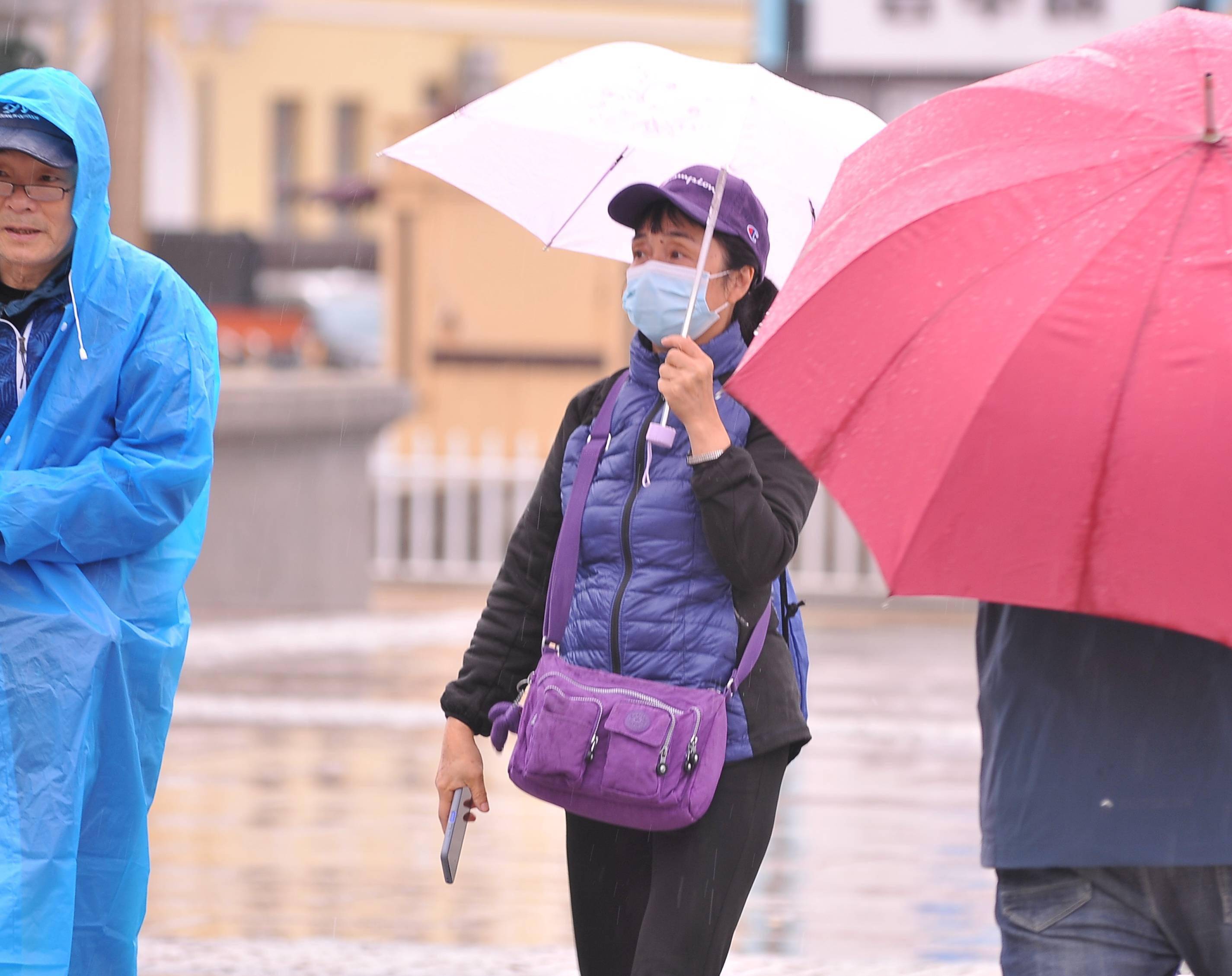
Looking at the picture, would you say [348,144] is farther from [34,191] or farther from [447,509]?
[34,191]

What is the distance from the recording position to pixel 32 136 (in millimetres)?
3689

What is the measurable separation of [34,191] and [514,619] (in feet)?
3.65

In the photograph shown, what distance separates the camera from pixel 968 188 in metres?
2.68

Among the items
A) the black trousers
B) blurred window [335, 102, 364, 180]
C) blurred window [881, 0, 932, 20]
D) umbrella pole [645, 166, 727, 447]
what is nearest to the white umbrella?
umbrella pole [645, 166, 727, 447]

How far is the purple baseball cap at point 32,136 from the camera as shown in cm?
367

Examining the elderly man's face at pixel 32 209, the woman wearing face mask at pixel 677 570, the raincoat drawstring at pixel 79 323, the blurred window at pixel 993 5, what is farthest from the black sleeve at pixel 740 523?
the blurred window at pixel 993 5

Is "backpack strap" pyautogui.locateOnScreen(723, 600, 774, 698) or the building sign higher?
the building sign

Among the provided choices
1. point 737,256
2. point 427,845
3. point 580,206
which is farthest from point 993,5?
point 737,256

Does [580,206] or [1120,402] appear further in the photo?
[580,206]

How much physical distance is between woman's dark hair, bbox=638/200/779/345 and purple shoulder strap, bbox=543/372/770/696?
29 cm

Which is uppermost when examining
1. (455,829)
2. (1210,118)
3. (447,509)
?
(1210,118)

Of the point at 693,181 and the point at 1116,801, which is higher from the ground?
the point at 693,181

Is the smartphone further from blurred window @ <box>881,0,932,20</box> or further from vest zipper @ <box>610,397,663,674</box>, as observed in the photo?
blurred window @ <box>881,0,932,20</box>

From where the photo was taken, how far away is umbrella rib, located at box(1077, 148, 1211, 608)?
253 cm
